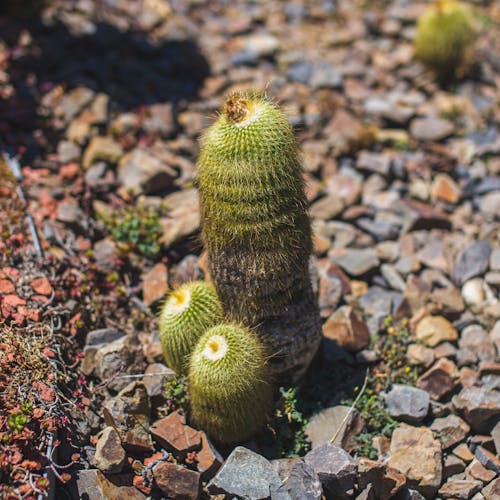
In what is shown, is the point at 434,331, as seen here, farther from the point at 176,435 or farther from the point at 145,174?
the point at 145,174

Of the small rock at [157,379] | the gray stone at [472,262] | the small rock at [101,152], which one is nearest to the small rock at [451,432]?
the gray stone at [472,262]

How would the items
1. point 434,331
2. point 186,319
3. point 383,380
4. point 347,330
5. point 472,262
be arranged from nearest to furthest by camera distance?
point 186,319 → point 383,380 → point 347,330 → point 434,331 → point 472,262

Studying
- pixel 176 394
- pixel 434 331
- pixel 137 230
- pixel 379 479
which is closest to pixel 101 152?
pixel 137 230

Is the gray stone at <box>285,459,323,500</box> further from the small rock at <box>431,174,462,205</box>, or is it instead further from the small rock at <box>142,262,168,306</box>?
the small rock at <box>431,174,462,205</box>

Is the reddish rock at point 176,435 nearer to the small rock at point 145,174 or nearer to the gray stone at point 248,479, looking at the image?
the gray stone at point 248,479

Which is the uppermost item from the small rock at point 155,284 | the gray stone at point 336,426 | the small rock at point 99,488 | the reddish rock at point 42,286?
the reddish rock at point 42,286

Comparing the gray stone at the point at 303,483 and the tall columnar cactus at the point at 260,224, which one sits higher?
the tall columnar cactus at the point at 260,224

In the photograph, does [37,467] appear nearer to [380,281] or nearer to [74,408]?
[74,408]
